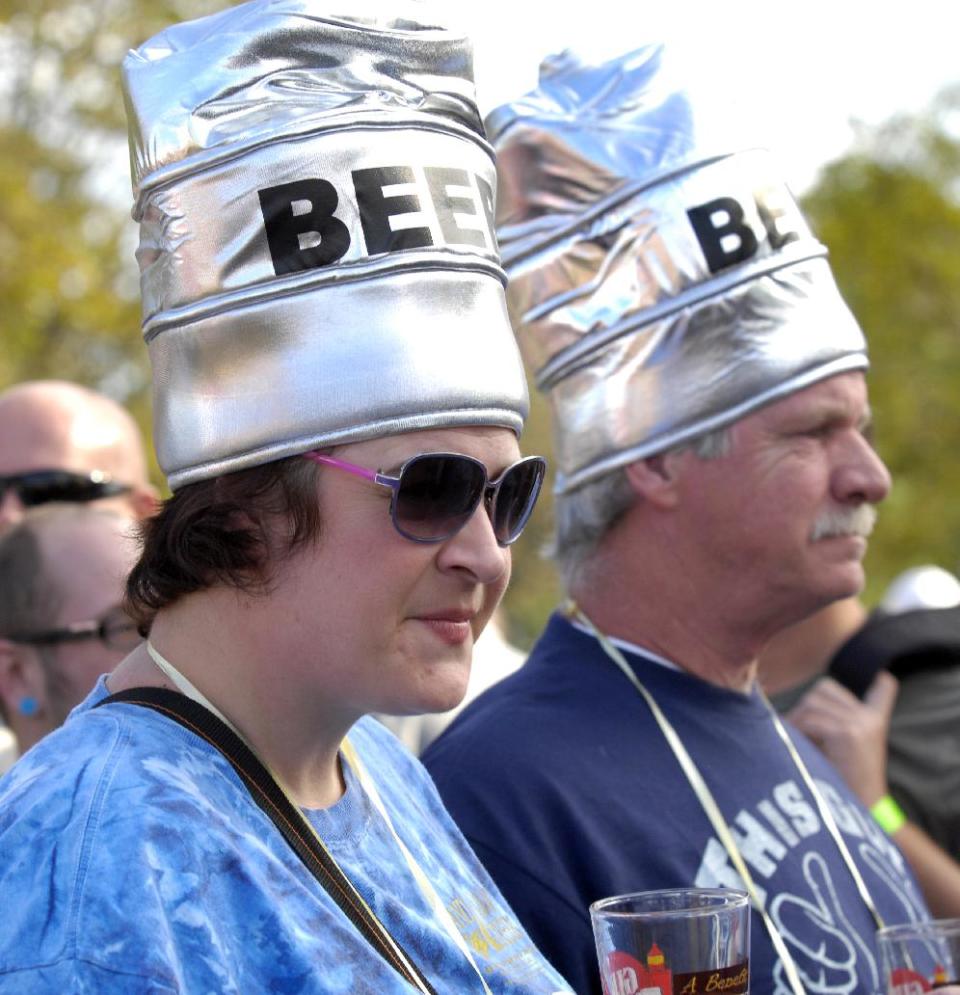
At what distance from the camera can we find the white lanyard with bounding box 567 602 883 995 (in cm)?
316

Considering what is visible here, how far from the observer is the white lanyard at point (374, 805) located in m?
2.20

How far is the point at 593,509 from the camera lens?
12.9ft

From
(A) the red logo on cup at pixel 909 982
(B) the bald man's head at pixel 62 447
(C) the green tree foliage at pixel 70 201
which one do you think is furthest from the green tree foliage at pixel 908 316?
(A) the red logo on cup at pixel 909 982

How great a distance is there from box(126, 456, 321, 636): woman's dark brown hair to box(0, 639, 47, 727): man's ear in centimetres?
173

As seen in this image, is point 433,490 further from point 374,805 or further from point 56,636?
point 56,636

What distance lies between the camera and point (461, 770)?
3.20 meters

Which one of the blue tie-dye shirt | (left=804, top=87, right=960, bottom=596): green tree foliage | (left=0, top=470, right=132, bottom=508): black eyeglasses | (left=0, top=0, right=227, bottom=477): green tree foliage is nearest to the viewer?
the blue tie-dye shirt

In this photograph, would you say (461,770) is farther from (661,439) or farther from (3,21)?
(3,21)

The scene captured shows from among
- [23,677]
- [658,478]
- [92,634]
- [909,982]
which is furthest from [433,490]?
[23,677]

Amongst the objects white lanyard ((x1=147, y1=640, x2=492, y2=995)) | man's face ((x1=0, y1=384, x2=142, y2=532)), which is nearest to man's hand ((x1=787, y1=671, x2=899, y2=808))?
white lanyard ((x1=147, y1=640, x2=492, y2=995))

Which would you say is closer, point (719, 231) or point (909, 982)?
point (909, 982)

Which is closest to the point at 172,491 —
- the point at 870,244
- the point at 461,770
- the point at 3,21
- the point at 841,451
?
the point at 461,770

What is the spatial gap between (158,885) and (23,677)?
2.31m

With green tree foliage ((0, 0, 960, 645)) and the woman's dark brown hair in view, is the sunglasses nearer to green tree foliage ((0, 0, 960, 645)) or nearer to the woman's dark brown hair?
the woman's dark brown hair
